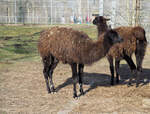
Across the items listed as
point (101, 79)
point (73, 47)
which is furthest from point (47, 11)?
point (73, 47)

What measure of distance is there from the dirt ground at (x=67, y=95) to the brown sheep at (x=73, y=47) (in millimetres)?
444

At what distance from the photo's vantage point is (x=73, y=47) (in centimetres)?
645

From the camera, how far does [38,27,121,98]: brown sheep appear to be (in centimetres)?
629

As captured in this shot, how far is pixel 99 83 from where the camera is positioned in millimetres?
8070

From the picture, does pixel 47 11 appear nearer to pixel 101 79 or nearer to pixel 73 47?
pixel 101 79

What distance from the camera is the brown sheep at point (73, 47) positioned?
248 inches

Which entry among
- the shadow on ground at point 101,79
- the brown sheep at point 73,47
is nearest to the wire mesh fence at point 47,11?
the shadow on ground at point 101,79

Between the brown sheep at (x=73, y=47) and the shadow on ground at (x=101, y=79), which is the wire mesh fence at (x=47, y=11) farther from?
the brown sheep at (x=73, y=47)

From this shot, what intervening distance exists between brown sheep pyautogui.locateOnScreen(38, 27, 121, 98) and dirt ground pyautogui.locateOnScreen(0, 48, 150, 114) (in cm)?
44

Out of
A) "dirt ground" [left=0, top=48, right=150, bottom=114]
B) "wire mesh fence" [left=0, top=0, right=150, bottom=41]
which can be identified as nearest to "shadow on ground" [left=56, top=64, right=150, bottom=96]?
"dirt ground" [left=0, top=48, right=150, bottom=114]

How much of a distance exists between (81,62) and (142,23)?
10.8 meters

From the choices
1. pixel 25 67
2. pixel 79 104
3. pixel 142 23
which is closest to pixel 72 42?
pixel 79 104

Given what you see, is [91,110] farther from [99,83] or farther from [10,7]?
[10,7]

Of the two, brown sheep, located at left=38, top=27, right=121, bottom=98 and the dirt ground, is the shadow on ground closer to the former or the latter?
the dirt ground
